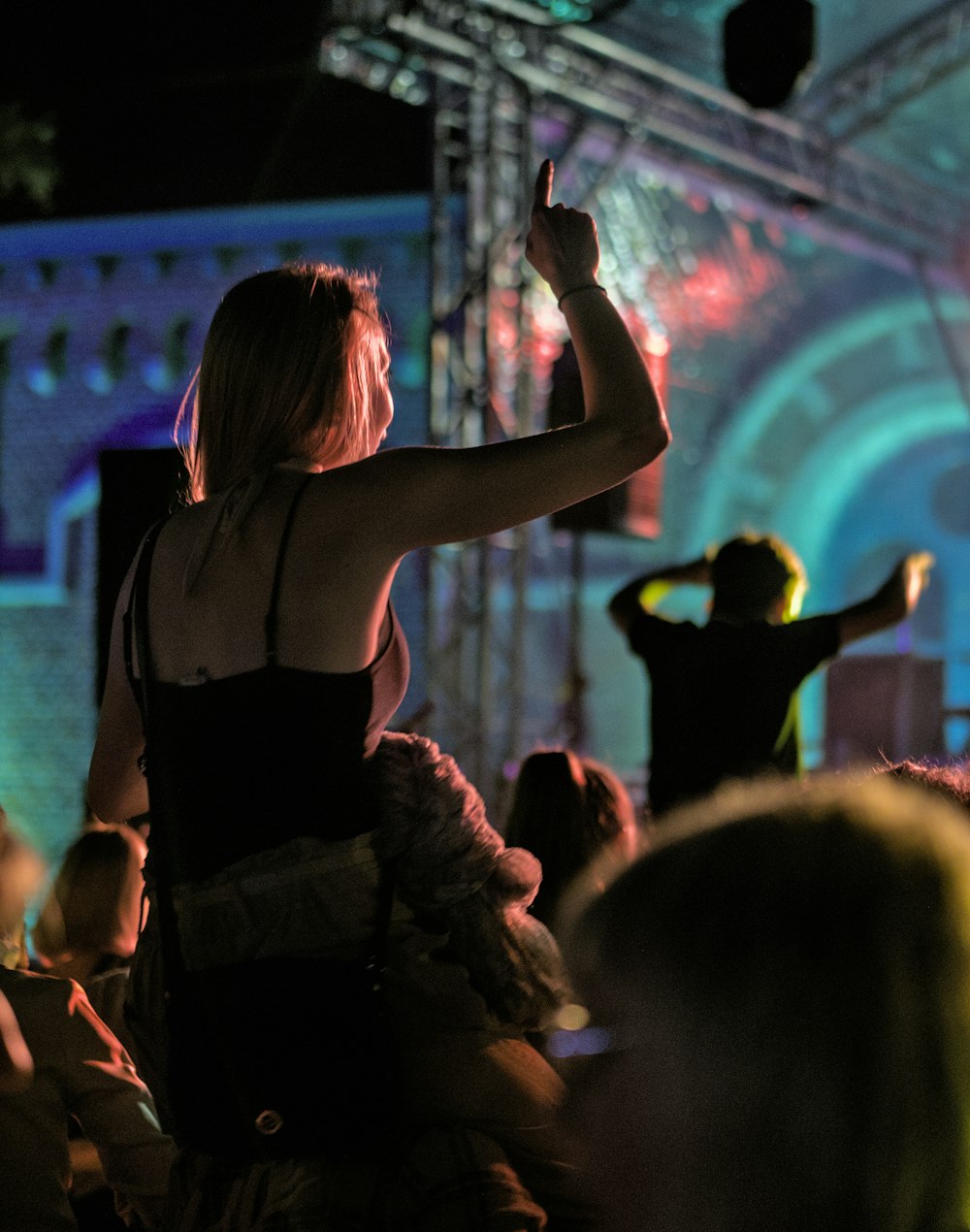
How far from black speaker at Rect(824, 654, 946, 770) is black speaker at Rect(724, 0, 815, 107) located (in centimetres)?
388

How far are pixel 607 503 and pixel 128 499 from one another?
3.50 metres

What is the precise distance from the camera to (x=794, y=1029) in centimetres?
55

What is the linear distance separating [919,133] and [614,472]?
34.0 ft

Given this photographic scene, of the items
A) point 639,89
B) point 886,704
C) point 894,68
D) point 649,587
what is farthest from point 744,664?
point 894,68

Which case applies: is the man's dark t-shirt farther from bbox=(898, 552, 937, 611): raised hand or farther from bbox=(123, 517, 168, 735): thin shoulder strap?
bbox=(123, 517, 168, 735): thin shoulder strap

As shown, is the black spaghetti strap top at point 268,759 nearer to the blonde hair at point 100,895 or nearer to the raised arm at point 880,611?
the blonde hair at point 100,895

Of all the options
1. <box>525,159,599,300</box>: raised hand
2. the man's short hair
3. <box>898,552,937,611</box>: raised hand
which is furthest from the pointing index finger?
<box>898,552,937,611</box>: raised hand

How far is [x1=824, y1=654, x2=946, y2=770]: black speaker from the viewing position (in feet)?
27.7

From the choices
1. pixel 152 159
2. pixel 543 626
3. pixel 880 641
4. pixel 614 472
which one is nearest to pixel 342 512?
pixel 614 472

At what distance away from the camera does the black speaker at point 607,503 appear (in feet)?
20.4

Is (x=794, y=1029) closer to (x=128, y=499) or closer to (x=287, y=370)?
(x=287, y=370)

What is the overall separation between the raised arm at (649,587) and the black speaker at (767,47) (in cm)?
302

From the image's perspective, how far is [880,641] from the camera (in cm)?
1366

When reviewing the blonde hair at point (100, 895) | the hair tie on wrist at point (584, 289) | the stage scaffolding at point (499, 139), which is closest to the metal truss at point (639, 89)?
the stage scaffolding at point (499, 139)
